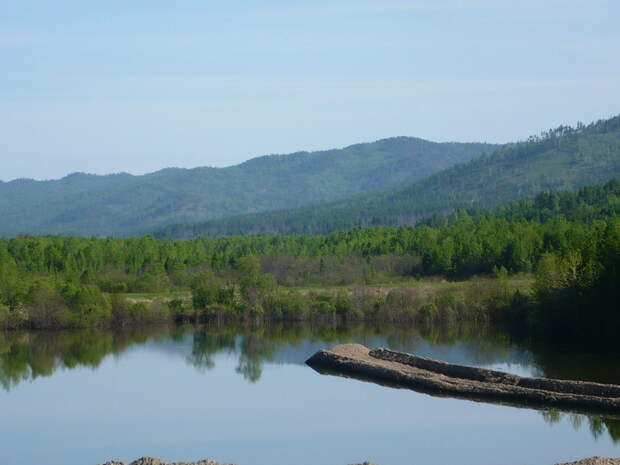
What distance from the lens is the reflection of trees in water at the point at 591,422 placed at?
31.2 meters

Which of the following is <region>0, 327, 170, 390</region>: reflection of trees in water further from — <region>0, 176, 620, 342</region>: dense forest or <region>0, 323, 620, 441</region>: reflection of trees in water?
<region>0, 176, 620, 342</region>: dense forest

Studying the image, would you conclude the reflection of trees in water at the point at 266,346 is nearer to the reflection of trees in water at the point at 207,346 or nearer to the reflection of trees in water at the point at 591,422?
the reflection of trees in water at the point at 207,346

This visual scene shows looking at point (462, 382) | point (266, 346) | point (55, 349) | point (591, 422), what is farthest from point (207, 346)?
point (591, 422)

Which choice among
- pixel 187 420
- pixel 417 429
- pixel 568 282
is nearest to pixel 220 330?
pixel 568 282

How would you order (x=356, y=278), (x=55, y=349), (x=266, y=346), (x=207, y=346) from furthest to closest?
(x=356, y=278), (x=207, y=346), (x=266, y=346), (x=55, y=349)

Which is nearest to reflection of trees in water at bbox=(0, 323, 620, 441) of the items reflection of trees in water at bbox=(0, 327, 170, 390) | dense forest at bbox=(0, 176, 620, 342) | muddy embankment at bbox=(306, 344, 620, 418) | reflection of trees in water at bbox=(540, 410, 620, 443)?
reflection of trees in water at bbox=(0, 327, 170, 390)

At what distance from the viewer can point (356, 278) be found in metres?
83.1

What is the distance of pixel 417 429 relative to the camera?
32562 millimetres

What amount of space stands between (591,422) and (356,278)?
166 ft

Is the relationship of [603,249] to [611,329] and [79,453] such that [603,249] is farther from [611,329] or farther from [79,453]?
[79,453]

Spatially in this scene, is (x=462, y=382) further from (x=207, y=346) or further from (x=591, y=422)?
(x=207, y=346)

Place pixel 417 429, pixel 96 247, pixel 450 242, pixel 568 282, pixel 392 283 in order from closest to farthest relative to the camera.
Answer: pixel 417 429, pixel 568 282, pixel 392 283, pixel 450 242, pixel 96 247

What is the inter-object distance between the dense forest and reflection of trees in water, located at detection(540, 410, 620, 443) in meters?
15.0

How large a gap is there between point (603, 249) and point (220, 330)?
1004 inches
